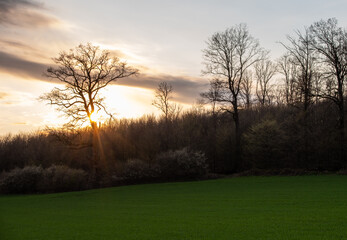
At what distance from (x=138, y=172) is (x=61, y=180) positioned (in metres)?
Result: 8.54

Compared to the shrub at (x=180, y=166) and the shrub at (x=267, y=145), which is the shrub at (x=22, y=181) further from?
the shrub at (x=267, y=145)

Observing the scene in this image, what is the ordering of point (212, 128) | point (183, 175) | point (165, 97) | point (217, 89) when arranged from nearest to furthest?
point (183, 175) < point (217, 89) < point (212, 128) < point (165, 97)

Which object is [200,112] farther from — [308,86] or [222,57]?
[308,86]

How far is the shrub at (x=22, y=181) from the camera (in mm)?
37000

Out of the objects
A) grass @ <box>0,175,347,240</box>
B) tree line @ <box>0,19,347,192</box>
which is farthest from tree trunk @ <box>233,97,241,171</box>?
grass @ <box>0,175,347,240</box>

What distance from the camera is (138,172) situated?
39.5 metres

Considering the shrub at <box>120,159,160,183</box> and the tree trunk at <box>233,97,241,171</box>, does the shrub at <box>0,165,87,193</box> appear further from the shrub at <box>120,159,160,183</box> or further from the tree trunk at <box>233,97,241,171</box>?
the tree trunk at <box>233,97,241,171</box>

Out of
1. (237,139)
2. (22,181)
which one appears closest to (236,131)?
(237,139)

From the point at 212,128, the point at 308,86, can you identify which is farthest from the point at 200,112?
the point at 308,86

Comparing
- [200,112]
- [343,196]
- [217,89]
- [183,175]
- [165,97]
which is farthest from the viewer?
[165,97]

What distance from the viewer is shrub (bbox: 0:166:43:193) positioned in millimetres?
37000

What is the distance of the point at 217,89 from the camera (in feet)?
154

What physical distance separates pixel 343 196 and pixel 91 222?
14.0 meters

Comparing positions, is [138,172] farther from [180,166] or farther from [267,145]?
[267,145]
